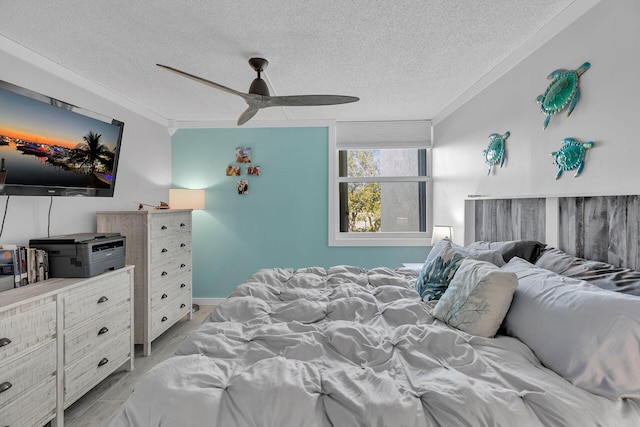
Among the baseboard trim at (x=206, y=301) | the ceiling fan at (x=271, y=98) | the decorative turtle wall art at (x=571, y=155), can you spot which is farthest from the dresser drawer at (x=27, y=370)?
the decorative turtle wall art at (x=571, y=155)

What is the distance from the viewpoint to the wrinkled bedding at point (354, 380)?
36.5 inches

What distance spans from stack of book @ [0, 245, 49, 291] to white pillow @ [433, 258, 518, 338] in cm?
239

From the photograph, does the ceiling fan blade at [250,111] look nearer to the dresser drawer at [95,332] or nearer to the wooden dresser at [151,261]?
the wooden dresser at [151,261]

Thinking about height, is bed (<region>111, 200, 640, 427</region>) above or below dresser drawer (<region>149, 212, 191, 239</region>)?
below

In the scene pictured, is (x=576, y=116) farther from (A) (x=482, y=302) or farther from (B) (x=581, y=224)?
(A) (x=482, y=302)

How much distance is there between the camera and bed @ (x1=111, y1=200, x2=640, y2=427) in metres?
0.94

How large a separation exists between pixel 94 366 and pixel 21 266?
2.58 ft

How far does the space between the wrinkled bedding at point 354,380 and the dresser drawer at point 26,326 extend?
3.14ft

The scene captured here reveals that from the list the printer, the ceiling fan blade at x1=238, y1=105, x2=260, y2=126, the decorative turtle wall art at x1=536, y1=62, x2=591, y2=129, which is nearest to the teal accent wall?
the ceiling fan blade at x1=238, y1=105, x2=260, y2=126

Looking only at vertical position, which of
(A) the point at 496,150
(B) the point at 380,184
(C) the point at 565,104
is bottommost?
(B) the point at 380,184

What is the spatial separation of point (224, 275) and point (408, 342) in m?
3.21

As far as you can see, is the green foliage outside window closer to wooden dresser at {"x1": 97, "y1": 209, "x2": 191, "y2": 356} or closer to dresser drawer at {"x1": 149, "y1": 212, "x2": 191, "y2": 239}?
dresser drawer at {"x1": 149, "y1": 212, "x2": 191, "y2": 239}

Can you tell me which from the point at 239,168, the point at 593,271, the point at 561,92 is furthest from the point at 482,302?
the point at 239,168

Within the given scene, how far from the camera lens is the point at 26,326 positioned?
1647 millimetres
